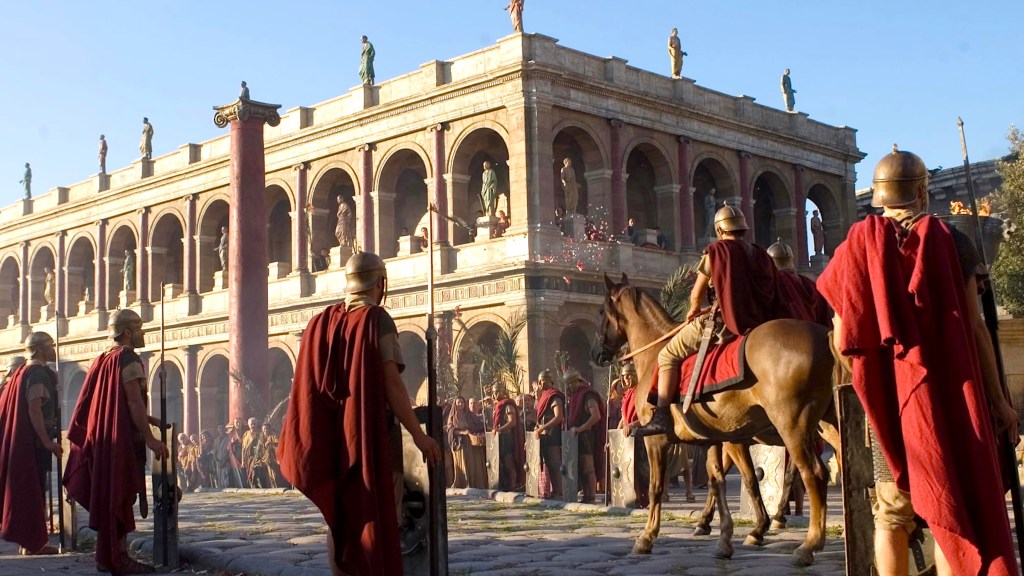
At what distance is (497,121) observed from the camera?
29.5 meters

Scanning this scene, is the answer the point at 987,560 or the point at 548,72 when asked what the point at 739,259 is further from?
the point at 548,72

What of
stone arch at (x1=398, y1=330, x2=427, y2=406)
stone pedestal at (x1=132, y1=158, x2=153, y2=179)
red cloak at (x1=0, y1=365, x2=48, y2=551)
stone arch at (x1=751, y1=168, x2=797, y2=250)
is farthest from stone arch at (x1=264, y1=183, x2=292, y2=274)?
red cloak at (x1=0, y1=365, x2=48, y2=551)

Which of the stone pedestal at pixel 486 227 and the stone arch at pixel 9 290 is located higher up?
the stone arch at pixel 9 290

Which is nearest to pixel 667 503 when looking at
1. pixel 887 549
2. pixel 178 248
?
pixel 887 549

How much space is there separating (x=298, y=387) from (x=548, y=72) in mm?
23816

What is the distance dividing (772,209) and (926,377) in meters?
34.1

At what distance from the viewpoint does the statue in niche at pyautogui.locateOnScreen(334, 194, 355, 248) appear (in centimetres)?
3359

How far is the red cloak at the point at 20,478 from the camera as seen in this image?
31.3 ft

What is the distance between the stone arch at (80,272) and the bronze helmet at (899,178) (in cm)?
4283

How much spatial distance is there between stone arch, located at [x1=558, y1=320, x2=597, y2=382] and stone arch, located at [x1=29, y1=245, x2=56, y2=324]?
79.5ft

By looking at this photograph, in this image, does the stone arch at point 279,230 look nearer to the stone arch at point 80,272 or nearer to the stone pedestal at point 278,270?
the stone pedestal at point 278,270

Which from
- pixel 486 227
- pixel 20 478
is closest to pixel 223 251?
pixel 486 227

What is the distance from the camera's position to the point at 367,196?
32750 mm

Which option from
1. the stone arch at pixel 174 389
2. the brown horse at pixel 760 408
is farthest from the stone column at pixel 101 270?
the brown horse at pixel 760 408
